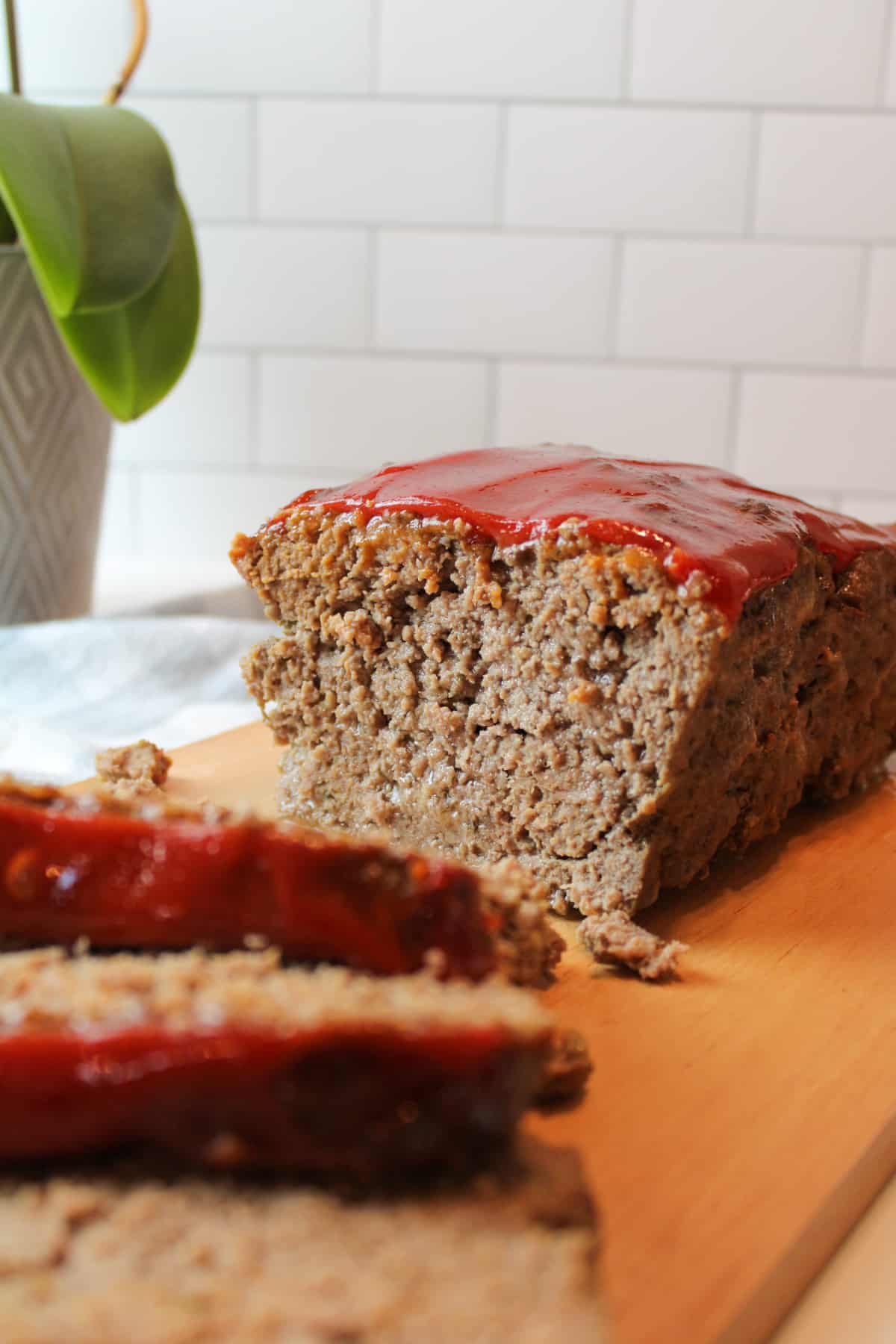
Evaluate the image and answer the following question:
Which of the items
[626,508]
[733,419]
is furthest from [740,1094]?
[733,419]

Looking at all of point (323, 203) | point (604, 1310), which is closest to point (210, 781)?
point (604, 1310)

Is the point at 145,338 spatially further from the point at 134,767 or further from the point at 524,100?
the point at 524,100

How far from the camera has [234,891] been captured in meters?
1.84

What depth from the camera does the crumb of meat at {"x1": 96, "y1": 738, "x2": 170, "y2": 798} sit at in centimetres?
319

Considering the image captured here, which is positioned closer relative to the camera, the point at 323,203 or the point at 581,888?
the point at 581,888

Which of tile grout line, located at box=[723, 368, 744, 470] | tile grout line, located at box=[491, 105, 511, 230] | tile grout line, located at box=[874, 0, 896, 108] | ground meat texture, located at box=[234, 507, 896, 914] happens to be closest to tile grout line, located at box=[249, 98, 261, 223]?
tile grout line, located at box=[491, 105, 511, 230]

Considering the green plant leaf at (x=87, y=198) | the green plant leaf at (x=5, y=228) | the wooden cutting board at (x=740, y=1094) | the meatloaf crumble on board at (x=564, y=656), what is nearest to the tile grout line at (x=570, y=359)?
the green plant leaf at (x=5, y=228)

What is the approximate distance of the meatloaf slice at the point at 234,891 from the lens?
1.82 meters

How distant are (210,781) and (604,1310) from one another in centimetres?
221

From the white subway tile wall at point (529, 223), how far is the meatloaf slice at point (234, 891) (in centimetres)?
416

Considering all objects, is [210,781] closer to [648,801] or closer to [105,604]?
[648,801]

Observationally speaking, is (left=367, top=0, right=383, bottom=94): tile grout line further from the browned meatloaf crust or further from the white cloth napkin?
the browned meatloaf crust

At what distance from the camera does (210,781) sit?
3371mm

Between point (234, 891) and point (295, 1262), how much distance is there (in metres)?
0.57
